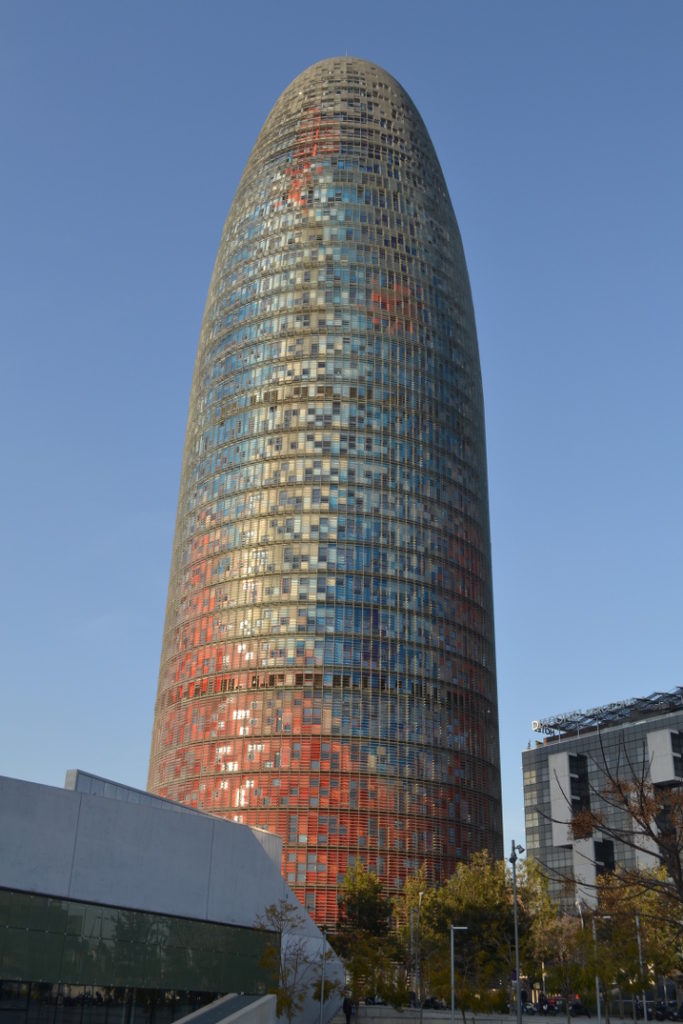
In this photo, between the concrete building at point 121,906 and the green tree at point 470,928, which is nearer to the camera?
the concrete building at point 121,906

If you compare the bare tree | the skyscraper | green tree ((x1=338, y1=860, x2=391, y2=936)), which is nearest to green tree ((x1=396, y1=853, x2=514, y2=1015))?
green tree ((x1=338, y1=860, x2=391, y2=936))

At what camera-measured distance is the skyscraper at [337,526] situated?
14325 cm

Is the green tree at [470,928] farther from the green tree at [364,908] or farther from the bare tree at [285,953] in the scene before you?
the bare tree at [285,953]

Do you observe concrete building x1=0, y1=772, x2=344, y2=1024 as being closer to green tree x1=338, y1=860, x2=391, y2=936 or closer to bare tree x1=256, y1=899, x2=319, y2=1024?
bare tree x1=256, y1=899, x2=319, y2=1024

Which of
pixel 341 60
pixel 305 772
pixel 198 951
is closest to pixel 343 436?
pixel 305 772

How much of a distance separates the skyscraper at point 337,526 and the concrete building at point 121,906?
76136 millimetres

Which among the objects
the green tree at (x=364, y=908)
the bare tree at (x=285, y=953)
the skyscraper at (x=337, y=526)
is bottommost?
the bare tree at (x=285, y=953)

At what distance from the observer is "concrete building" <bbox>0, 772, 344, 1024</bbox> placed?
4812 centimetres

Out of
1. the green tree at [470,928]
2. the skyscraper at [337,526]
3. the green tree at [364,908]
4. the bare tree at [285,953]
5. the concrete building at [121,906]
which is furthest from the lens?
the skyscraper at [337,526]

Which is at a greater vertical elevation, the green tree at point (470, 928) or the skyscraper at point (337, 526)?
the skyscraper at point (337, 526)

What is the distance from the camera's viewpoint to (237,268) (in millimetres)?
177375

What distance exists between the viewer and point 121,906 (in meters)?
53.3

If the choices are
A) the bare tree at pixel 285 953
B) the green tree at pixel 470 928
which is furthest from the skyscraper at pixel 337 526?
the bare tree at pixel 285 953

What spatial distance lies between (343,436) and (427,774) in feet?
169
